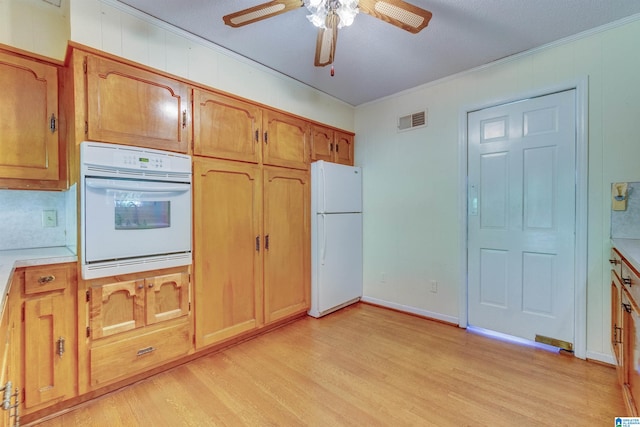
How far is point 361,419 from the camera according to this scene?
1630 millimetres

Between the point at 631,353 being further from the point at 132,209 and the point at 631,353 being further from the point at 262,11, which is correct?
the point at 132,209

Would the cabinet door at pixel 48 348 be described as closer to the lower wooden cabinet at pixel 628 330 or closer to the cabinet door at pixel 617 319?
the lower wooden cabinet at pixel 628 330

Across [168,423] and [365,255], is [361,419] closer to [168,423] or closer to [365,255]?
[168,423]

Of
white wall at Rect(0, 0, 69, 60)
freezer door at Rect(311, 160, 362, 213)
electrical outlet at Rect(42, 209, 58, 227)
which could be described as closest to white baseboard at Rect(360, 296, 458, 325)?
freezer door at Rect(311, 160, 362, 213)

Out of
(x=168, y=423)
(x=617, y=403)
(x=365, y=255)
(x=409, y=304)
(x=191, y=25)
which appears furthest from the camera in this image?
(x=365, y=255)

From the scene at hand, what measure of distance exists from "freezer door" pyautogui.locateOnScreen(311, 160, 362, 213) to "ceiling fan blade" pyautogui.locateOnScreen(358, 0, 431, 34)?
165cm

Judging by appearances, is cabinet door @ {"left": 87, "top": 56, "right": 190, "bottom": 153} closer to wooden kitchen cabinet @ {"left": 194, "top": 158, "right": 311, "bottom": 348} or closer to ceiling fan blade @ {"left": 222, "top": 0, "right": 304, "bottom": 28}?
wooden kitchen cabinet @ {"left": 194, "top": 158, "right": 311, "bottom": 348}

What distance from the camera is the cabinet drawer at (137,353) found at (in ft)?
5.77

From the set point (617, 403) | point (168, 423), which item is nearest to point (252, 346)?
point (168, 423)

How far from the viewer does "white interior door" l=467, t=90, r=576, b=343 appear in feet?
7.64

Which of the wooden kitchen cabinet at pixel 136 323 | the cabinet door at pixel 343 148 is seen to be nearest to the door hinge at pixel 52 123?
the wooden kitchen cabinet at pixel 136 323

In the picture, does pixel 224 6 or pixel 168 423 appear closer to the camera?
pixel 168 423

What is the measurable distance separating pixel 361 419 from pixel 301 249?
167 centimetres

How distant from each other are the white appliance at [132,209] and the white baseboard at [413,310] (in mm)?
2301
